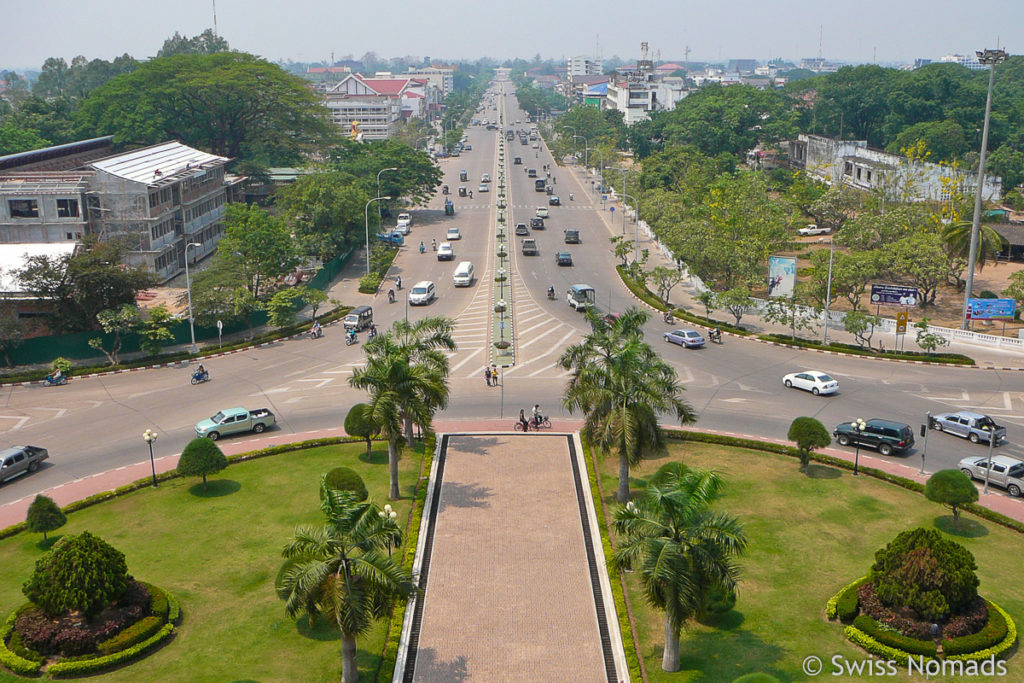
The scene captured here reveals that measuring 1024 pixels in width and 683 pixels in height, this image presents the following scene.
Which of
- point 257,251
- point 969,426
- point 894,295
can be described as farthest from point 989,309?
point 257,251

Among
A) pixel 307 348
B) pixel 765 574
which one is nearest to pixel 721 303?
→ pixel 307 348

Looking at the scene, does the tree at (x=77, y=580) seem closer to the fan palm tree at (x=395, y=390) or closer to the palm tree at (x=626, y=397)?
the fan palm tree at (x=395, y=390)

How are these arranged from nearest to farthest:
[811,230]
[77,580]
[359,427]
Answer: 1. [77,580]
2. [359,427]
3. [811,230]

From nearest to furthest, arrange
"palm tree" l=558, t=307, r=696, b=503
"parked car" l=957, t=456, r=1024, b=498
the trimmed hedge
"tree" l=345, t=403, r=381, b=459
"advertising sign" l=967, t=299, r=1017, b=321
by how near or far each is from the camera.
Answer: the trimmed hedge, "palm tree" l=558, t=307, r=696, b=503, "parked car" l=957, t=456, r=1024, b=498, "tree" l=345, t=403, r=381, b=459, "advertising sign" l=967, t=299, r=1017, b=321

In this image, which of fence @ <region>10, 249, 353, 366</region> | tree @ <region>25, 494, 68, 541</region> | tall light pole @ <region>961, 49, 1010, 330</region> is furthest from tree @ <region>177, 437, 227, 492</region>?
tall light pole @ <region>961, 49, 1010, 330</region>


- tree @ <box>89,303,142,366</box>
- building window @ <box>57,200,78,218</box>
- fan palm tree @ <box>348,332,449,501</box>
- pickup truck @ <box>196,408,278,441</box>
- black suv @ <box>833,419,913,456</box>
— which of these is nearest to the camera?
fan palm tree @ <box>348,332,449,501</box>

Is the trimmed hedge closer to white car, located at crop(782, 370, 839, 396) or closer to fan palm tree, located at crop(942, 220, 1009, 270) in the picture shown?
white car, located at crop(782, 370, 839, 396)

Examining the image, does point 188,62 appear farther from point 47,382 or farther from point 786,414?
point 786,414

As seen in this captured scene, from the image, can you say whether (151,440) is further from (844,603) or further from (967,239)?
(967,239)
